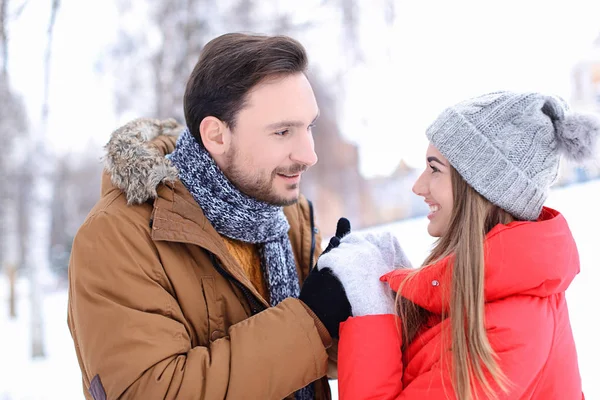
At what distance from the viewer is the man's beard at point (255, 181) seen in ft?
5.75

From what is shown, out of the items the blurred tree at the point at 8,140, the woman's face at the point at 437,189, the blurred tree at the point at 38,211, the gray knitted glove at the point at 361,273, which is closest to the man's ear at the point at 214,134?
the gray knitted glove at the point at 361,273

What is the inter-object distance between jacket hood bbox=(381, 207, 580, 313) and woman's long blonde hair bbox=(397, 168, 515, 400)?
31 mm

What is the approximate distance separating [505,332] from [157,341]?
0.91 m

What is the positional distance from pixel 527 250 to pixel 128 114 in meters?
5.98

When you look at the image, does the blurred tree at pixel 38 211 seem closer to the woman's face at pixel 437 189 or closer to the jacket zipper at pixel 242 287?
the jacket zipper at pixel 242 287

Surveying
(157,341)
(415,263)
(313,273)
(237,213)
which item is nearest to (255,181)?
(237,213)

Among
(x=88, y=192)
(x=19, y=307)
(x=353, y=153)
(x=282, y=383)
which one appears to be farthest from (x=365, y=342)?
(x=88, y=192)

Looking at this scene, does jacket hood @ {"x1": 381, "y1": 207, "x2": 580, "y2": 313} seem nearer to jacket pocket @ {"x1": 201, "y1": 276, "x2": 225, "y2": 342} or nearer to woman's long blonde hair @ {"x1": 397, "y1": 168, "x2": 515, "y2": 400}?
woman's long blonde hair @ {"x1": 397, "y1": 168, "x2": 515, "y2": 400}

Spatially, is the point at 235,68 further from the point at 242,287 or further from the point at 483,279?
the point at 483,279

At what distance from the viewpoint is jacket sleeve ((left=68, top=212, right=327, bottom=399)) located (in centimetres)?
135

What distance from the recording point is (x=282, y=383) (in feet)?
4.65

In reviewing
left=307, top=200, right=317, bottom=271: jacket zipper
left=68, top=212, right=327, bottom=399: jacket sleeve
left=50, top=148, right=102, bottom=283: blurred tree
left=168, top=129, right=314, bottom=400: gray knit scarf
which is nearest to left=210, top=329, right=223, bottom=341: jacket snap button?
left=68, top=212, right=327, bottom=399: jacket sleeve

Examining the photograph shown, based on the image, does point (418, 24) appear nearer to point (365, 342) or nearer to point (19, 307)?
point (365, 342)

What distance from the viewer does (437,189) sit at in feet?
5.17
